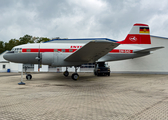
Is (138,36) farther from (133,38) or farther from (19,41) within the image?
(19,41)

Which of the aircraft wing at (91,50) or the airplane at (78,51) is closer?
the aircraft wing at (91,50)

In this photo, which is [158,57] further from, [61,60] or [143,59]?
[61,60]

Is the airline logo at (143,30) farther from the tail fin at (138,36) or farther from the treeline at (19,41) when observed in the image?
the treeline at (19,41)

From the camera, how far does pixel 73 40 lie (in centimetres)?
2627

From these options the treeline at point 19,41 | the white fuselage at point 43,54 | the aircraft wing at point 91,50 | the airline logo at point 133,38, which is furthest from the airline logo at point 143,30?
the treeline at point 19,41

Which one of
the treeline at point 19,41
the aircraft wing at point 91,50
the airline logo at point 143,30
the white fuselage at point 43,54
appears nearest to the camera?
the aircraft wing at point 91,50

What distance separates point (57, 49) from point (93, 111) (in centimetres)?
1159

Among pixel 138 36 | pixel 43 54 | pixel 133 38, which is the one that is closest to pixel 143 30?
pixel 138 36

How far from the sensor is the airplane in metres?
11.1

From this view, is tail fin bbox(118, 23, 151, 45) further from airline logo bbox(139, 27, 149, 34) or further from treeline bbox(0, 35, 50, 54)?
treeline bbox(0, 35, 50, 54)

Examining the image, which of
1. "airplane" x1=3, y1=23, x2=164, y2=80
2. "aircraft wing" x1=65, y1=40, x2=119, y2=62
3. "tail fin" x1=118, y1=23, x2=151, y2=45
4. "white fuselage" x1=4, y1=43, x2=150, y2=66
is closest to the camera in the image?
"aircraft wing" x1=65, y1=40, x2=119, y2=62

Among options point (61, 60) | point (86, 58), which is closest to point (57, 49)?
point (61, 60)

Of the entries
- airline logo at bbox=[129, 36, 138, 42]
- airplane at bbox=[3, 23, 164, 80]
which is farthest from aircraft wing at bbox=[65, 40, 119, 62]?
airline logo at bbox=[129, 36, 138, 42]

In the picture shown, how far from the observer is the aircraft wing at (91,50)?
10.1 meters
